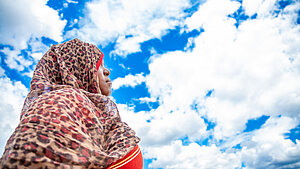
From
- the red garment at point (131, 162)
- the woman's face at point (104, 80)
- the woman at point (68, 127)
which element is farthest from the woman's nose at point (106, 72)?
the red garment at point (131, 162)

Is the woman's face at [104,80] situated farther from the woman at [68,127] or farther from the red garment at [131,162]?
the red garment at [131,162]

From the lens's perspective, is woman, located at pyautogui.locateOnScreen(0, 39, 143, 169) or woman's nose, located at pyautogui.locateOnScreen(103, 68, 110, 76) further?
woman's nose, located at pyautogui.locateOnScreen(103, 68, 110, 76)

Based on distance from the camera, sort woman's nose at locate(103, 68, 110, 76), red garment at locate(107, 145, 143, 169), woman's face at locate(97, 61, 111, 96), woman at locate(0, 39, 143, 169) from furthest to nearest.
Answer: woman's nose at locate(103, 68, 110, 76) → woman's face at locate(97, 61, 111, 96) → red garment at locate(107, 145, 143, 169) → woman at locate(0, 39, 143, 169)

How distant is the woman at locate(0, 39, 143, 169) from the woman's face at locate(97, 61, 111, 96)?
0.78ft

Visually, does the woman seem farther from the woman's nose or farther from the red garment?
the woman's nose

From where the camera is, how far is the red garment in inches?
79.9

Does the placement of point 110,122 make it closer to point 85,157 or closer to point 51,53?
point 85,157

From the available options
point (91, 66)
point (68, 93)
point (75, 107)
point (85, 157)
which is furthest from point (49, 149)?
point (91, 66)

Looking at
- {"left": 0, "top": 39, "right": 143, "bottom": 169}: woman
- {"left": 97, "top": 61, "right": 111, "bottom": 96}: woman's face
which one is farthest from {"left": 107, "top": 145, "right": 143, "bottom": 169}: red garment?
{"left": 97, "top": 61, "right": 111, "bottom": 96}: woman's face

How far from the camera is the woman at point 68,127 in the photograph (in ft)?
4.96

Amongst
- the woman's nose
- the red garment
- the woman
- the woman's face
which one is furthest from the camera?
the woman's nose

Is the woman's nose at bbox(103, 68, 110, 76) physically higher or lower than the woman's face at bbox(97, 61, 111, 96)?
higher

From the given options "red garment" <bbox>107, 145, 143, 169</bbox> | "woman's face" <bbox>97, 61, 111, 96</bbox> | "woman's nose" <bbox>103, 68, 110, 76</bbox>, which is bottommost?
"red garment" <bbox>107, 145, 143, 169</bbox>

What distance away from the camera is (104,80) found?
3.57m
